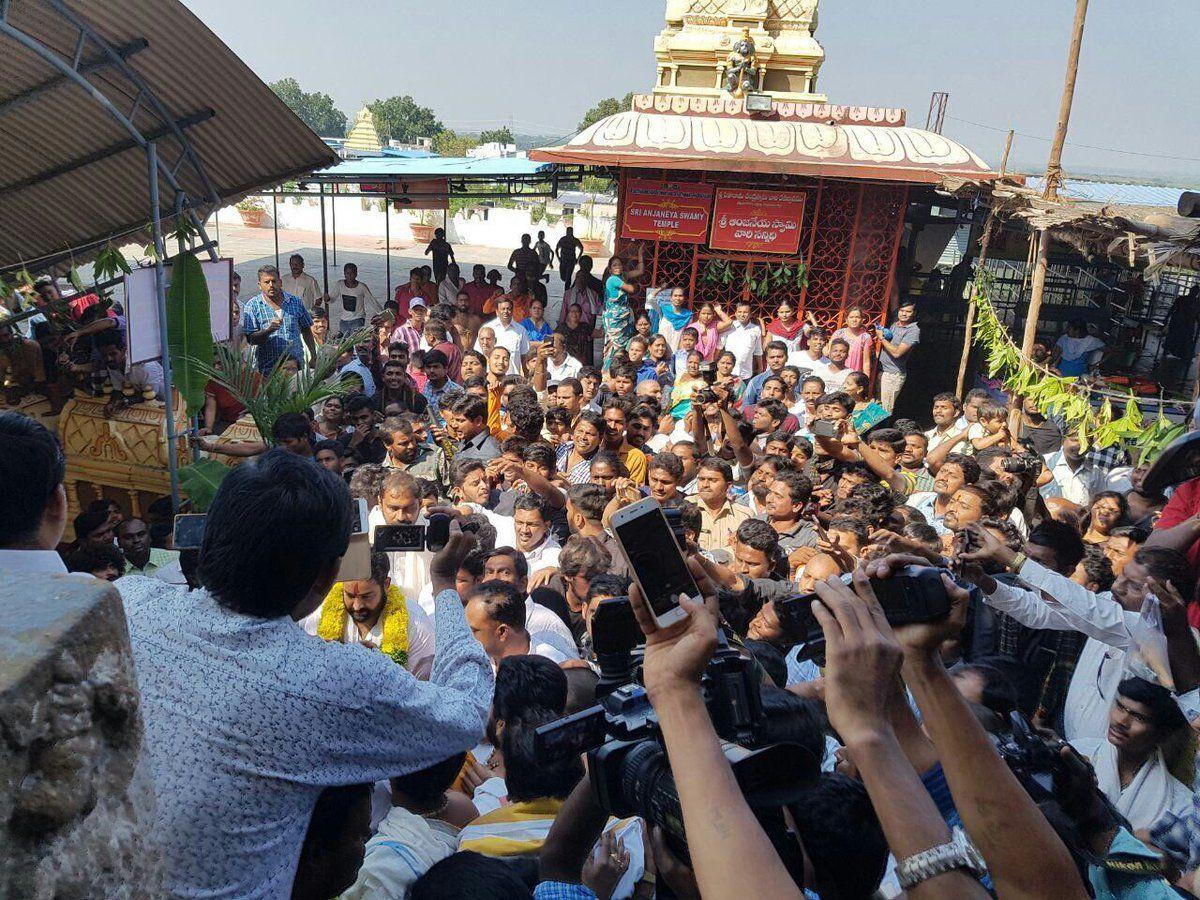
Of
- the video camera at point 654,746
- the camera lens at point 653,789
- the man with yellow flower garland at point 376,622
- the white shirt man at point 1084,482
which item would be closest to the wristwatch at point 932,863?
the video camera at point 654,746

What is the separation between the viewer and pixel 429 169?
12.7m

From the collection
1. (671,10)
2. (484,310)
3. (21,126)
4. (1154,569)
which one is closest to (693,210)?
(484,310)

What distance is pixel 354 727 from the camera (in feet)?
5.06

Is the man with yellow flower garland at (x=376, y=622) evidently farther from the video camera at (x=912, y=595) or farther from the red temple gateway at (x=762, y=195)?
the red temple gateway at (x=762, y=195)

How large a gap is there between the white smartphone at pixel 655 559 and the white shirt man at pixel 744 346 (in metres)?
8.56

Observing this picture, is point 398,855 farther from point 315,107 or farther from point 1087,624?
point 315,107

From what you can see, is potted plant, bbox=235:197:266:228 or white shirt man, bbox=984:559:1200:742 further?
potted plant, bbox=235:197:266:228

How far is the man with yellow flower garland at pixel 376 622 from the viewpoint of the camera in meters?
3.69

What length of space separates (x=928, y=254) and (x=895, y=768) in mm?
12025

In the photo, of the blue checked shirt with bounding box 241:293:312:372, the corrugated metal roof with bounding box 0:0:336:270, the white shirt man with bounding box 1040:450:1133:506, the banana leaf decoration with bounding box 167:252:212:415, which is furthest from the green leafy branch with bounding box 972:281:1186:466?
the blue checked shirt with bounding box 241:293:312:372

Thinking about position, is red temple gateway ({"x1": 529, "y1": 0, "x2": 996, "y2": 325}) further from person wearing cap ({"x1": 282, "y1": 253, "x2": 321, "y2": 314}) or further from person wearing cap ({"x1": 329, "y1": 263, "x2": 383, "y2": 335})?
person wearing cap ({"x1": 282, "y1": 253, "x2": 321, "y2": 314})

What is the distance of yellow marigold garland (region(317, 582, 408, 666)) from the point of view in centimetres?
369

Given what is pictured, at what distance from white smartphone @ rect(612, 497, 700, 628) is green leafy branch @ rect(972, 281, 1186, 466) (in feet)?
15.6

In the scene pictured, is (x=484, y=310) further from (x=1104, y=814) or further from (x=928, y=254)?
(x=1104, y=814)
